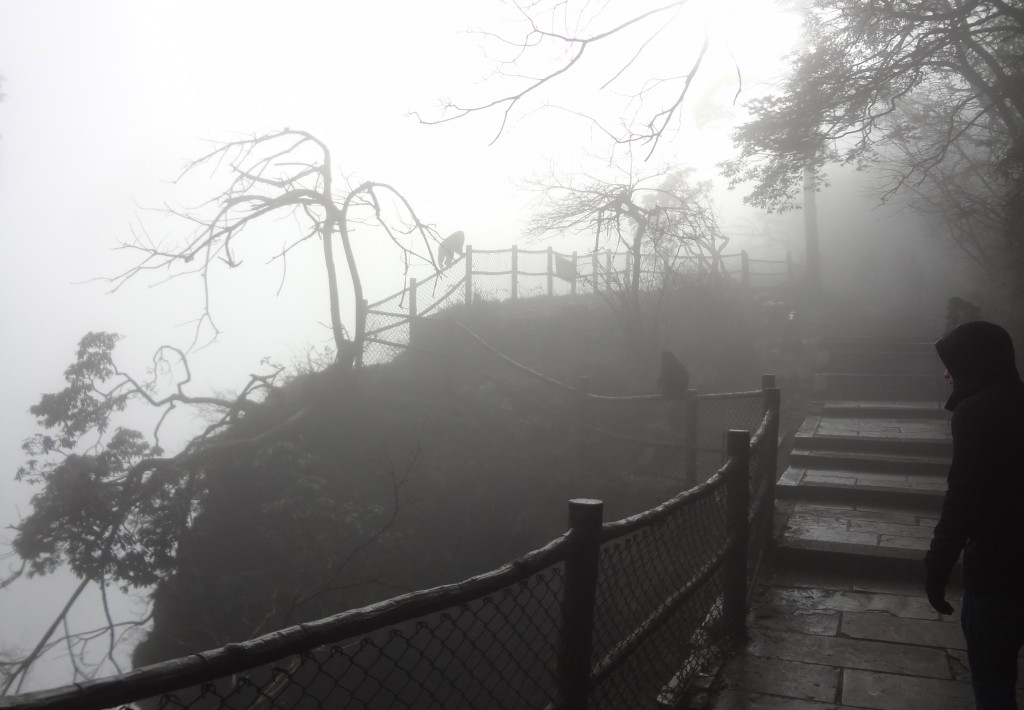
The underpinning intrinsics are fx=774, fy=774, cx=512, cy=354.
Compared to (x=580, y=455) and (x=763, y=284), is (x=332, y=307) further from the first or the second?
(x=763, y=284)

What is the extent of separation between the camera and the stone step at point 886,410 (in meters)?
11.1

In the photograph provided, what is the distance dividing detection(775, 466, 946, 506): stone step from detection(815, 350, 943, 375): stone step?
6.63 m

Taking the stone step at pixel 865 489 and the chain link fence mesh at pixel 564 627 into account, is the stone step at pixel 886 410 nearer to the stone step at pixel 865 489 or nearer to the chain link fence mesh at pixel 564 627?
the stone step at pixel 865 489

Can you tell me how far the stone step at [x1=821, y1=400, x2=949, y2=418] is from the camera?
11.1 metres

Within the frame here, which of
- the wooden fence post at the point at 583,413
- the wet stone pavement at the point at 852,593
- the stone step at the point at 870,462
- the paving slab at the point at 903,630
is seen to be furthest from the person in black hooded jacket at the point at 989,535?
the wooden fence post at the point at 583,413

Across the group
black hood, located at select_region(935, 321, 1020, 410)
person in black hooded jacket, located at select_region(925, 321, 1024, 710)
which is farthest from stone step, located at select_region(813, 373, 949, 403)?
person in black hooded jacket, located at select_region(925, 321, 1024, 710)

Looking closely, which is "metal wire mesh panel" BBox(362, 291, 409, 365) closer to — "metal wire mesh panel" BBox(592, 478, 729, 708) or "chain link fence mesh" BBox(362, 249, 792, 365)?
"chain link fence mesh" BBox(362, 249, 792, 365)

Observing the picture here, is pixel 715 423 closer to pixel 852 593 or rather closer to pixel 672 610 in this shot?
pixel 852 593

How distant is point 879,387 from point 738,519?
10.6 metres

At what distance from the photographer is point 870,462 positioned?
8820 millimetres

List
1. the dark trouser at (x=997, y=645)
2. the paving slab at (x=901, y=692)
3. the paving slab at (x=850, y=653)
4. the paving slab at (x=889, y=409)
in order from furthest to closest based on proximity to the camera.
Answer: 1. the paving slab at (x=889, y=409)
2. the paving slab at (x=850, y=653)
3. the paving slab at (x=901, y=692)
4. the dark trouser at (x=997, y=645)

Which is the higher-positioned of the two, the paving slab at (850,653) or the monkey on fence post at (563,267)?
the monkey on fence post at (563,267)

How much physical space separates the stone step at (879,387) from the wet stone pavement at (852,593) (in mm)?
2712

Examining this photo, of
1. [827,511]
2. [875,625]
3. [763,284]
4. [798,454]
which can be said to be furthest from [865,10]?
[763,284]
